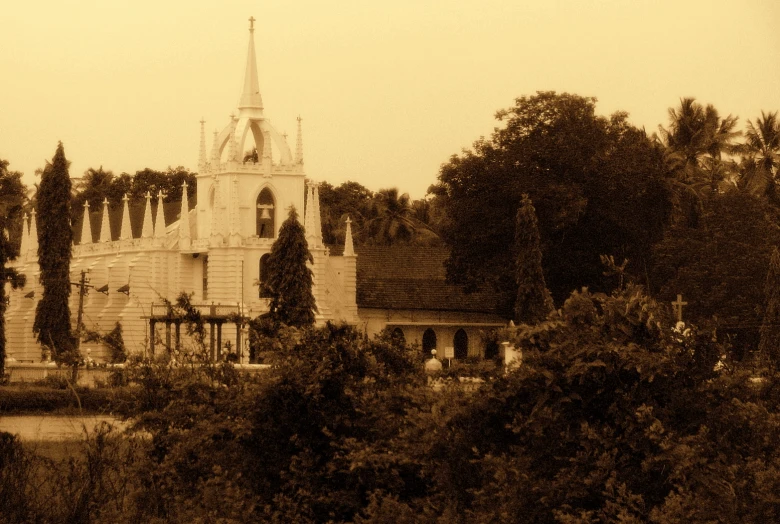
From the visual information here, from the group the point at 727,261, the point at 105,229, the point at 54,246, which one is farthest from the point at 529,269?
the point at 105,229

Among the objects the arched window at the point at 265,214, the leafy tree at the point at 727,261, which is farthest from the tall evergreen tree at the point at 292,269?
the leafy tree at the point at 727,261

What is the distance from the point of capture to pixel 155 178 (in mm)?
94625

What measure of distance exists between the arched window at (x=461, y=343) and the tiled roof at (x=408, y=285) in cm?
113

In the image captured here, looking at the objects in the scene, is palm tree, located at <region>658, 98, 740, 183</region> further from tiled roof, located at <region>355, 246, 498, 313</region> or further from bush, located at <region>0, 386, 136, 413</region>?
bush, located at <region>0, 386, 136, 413</region>

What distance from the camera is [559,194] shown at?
200 ft

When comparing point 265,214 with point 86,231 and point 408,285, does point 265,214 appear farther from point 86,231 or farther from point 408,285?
point 86,231

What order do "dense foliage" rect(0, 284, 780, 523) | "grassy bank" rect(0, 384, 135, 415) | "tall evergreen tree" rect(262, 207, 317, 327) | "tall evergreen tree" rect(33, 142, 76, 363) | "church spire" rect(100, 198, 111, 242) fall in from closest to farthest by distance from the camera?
"dense foliage" rect(0, 284, 780, 523) < "grassy bank" rect(0, 384, 135, 415) < "tall evergreen tree" rect(262, 207, 317, 327) < "tall evergreen tree" rect(33, 142, 76, 363) < "church spire" rect(100, 198, 111, 242)

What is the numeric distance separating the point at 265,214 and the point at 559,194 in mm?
14574

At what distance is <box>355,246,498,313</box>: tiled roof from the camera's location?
69.8m

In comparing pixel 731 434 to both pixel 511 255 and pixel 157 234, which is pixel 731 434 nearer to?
pixel 511 255

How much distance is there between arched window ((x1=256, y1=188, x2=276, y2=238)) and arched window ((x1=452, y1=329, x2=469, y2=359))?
30.2 feet

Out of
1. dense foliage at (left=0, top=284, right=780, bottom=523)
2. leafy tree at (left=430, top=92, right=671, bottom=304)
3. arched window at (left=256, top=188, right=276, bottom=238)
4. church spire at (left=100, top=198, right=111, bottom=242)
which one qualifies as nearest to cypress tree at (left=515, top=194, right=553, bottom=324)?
leafy tree at (left=430, top=92, right=671, bottom=304)

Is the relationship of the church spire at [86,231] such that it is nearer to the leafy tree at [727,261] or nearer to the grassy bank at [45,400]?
the leafy tree at [727,261]

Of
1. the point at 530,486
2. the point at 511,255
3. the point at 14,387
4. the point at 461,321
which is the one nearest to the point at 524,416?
the point at 530,486
